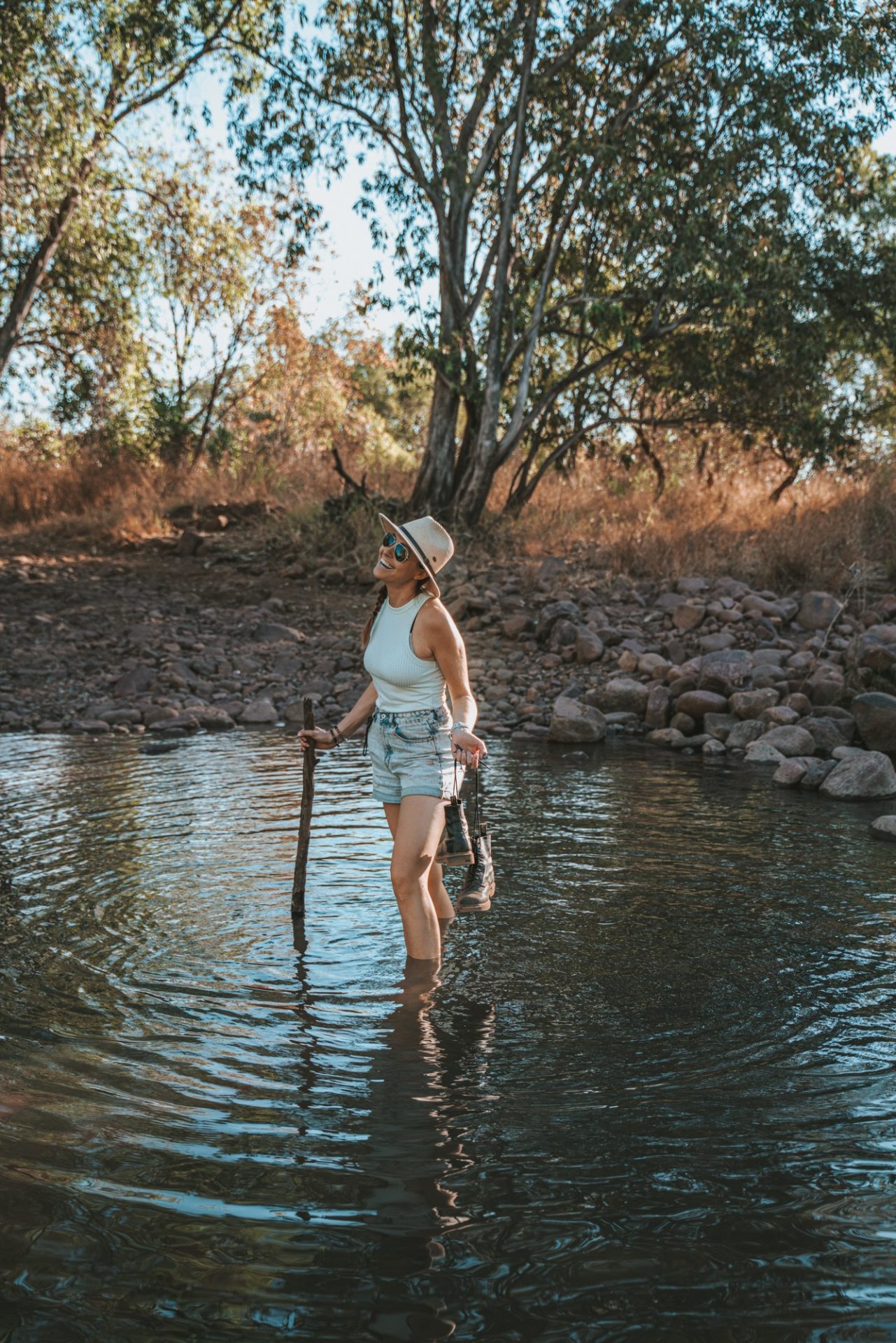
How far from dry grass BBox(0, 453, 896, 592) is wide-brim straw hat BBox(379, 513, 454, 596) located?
27.5ft

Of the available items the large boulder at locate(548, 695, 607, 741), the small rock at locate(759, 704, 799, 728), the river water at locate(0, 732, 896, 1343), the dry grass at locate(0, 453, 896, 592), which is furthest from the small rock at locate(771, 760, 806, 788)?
the dry grass at locate(0, 453, 896, 592)

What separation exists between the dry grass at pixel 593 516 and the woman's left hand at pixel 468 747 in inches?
341

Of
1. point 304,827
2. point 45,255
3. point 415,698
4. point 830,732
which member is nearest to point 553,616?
point 830,732

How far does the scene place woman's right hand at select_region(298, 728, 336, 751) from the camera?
5246 millimetres

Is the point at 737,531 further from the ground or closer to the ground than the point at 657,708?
further from the ground

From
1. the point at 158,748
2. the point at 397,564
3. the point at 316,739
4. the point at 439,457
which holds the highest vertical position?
the point at 439,457

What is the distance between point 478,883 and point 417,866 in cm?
55

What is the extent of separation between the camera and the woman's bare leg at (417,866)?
4.68m

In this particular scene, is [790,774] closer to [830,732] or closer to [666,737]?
[830,732]

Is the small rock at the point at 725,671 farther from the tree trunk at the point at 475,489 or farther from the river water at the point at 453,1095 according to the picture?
the tree trunk at the point at 475,489

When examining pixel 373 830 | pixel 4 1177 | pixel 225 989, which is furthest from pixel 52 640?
pixel 4 1177

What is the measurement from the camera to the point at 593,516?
16812 mm

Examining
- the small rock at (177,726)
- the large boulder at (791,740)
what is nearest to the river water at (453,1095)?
the large boulder at (791,740)

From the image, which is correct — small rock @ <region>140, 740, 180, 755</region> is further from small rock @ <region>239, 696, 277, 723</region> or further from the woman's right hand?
the woman's right hand
